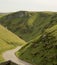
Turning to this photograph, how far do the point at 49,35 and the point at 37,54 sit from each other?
12.7 meters

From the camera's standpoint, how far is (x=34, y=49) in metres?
86.1

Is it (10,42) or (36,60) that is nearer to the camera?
(36,60)

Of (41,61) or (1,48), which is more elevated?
(1,48)

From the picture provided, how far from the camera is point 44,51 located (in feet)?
260

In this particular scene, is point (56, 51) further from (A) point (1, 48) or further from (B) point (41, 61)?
(A) point (1, 48)

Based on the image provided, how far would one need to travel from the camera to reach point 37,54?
8025 cm

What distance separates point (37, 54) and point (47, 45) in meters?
5.53

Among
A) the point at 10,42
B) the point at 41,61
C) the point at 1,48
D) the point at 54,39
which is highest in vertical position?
the point at 10,42

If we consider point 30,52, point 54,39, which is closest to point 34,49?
point 30,52

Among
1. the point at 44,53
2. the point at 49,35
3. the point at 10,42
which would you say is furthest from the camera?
the point at 10,42

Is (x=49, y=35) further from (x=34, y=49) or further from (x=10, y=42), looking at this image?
(x=10, y=42)

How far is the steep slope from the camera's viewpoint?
72.4 m

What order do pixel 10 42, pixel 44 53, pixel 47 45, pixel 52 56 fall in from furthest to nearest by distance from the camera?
pixel 10 42 < pixel 47 45 < pixel 44 53 < pixel 52 56

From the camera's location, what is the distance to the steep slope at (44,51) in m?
72.4
